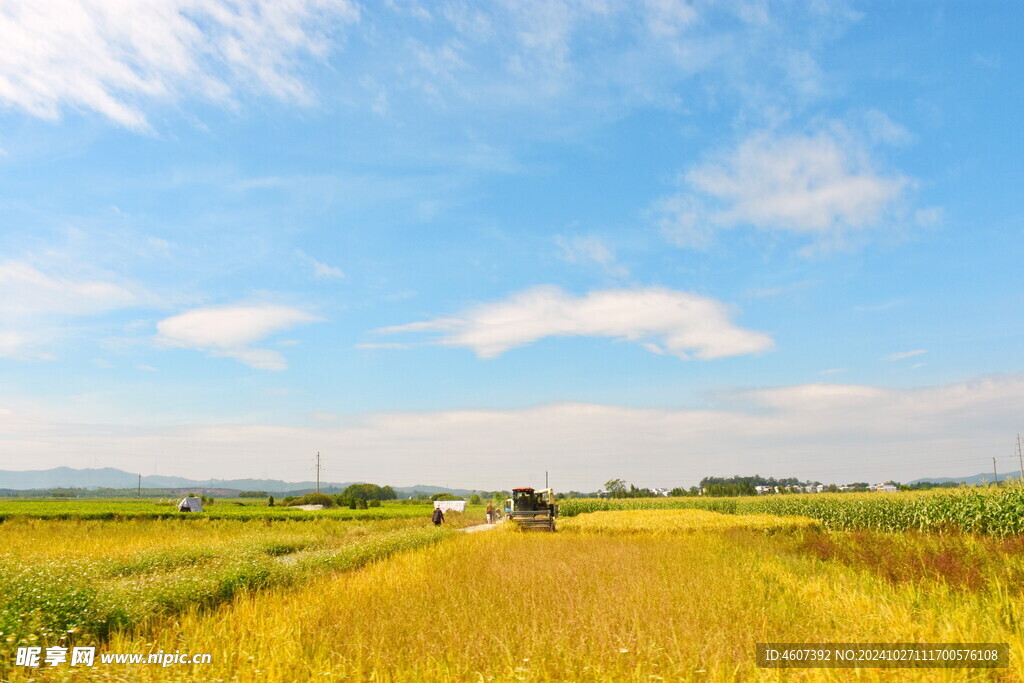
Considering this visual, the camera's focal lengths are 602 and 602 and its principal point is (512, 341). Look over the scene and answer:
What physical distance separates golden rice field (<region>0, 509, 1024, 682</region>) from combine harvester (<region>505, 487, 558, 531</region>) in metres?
13.5

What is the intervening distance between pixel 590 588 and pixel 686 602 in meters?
2.12

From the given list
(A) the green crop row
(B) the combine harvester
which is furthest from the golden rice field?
(B) the combine harvester

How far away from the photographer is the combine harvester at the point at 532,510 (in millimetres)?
28969

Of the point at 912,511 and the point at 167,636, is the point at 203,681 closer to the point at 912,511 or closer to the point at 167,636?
the point at 167,636

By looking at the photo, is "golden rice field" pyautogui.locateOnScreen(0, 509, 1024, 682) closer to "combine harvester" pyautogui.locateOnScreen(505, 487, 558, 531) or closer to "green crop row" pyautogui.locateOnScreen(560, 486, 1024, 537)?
"green crop row" pyautogui.locateOnScreen(560, 486, 1024, 537)

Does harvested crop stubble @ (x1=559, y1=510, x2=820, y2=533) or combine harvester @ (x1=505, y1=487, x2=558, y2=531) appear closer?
harvested crop stubble @ (x1=559, y1=510, x2=820, y2=533)

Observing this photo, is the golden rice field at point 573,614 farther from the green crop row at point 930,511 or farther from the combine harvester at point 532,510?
the combine harvester at point 532,510

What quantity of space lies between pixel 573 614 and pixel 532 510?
915 inches

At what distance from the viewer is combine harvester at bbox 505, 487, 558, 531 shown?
28969mm

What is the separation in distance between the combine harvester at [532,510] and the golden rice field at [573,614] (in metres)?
13.5

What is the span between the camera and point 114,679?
218 inches

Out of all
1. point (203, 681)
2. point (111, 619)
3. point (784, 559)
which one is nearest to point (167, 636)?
point (111, 619)

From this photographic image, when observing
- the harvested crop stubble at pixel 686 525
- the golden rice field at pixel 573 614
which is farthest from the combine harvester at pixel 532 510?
the golden rice field at pixel 573 614

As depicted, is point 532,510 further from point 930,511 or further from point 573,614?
point 573,614
